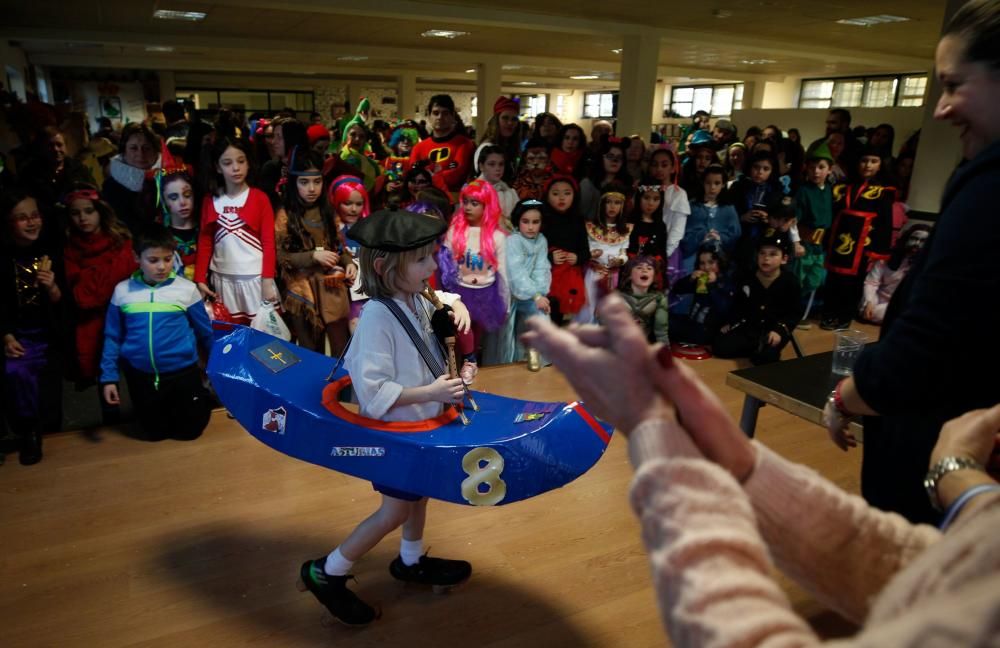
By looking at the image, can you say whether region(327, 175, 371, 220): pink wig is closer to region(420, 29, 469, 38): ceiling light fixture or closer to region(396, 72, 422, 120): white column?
region(420, 29, 469, 38): ceiling light fixture

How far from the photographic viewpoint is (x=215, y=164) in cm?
350

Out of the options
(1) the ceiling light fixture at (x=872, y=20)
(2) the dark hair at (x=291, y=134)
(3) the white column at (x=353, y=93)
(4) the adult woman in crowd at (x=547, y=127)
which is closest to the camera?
(2) the dark hair at (x=291, y=134)

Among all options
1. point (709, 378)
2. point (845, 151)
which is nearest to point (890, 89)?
point (845, 151)

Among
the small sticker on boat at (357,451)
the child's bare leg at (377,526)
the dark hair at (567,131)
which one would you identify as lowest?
the child's bare leg at (377,526)

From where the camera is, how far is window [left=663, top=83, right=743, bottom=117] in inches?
765

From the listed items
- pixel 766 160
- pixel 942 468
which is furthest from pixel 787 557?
pixel 766 160

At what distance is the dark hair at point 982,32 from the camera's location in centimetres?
102

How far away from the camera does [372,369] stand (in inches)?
74.7

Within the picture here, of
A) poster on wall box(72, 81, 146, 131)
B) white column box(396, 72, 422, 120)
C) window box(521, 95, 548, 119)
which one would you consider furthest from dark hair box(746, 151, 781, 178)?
window box(521, 95, 548, 119)

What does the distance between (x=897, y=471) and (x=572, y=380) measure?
2.97 ft

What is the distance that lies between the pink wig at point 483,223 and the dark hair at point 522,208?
0.22 metres

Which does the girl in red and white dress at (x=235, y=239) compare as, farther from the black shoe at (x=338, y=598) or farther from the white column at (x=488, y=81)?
the white column at (x=488, y=81)

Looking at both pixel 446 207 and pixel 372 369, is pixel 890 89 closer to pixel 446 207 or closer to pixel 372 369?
pixel 446 207

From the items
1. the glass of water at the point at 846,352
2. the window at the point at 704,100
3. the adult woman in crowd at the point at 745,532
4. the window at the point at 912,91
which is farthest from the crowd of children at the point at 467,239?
the window at the point at 704,100
